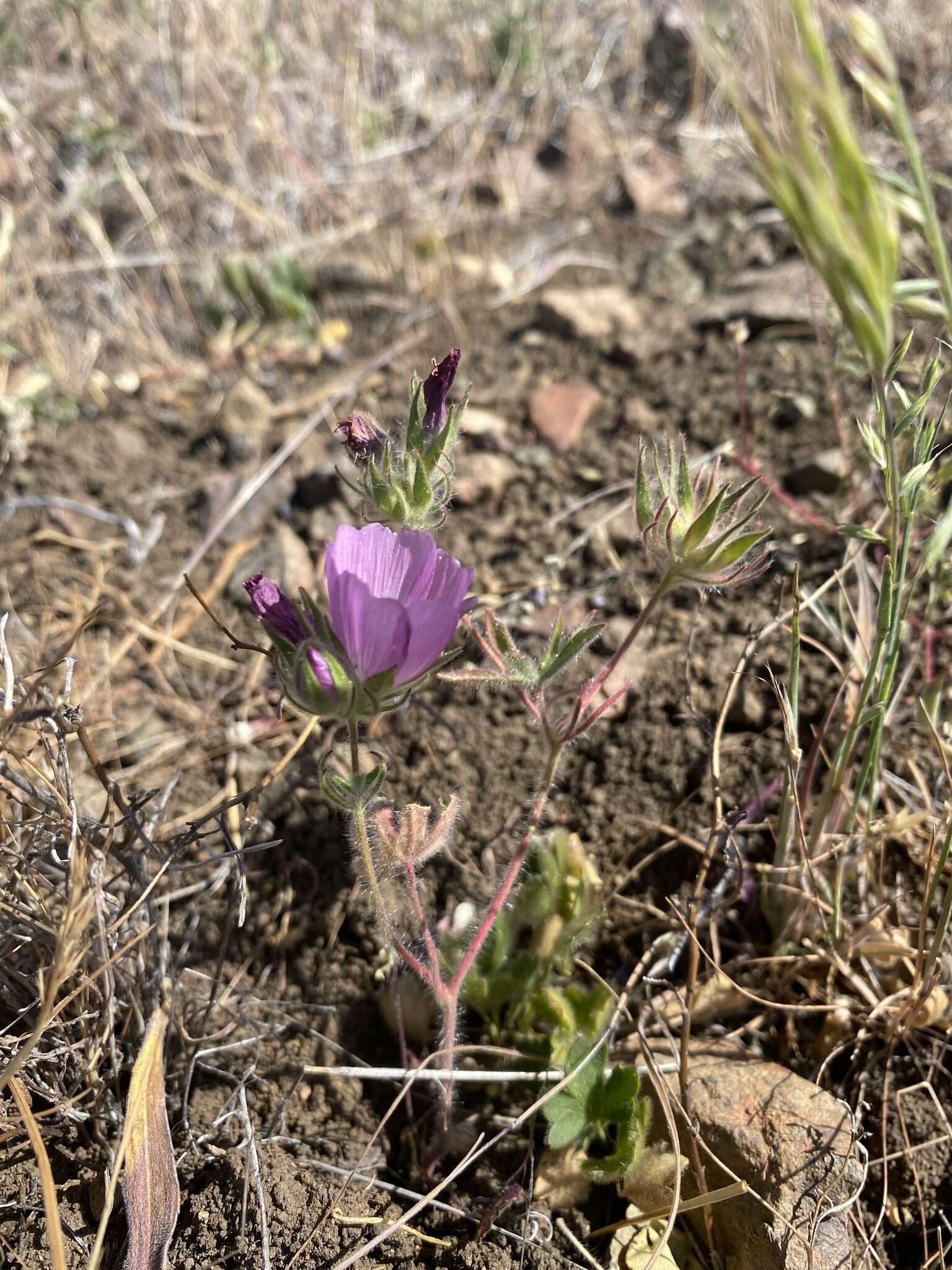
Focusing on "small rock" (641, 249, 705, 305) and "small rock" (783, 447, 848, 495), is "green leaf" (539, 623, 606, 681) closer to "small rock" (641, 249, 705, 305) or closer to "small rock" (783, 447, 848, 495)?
"small rock" (783, 447, 848, 495)

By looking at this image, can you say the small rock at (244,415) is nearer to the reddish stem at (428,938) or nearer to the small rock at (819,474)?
the small rock at (819,474)

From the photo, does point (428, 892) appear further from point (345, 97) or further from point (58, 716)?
point (345, 97)

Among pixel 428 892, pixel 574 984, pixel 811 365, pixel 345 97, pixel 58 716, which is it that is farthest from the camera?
pixel 345 97

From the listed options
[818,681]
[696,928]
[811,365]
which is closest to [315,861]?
[696,928]

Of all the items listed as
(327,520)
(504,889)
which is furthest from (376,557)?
(327,520)

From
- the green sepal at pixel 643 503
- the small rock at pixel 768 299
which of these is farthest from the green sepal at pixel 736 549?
the small rock at pixel 768 299

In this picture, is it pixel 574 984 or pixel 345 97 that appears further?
pixel 345 97

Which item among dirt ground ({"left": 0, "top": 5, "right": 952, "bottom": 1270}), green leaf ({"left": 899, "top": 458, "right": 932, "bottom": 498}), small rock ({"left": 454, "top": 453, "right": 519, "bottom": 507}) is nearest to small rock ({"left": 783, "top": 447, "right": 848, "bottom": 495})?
dirt ground ({"left": 0, "top": 5, "right": 952, "bottom": 1270})

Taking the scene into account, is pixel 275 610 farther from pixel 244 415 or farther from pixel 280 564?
pixel 244 415
